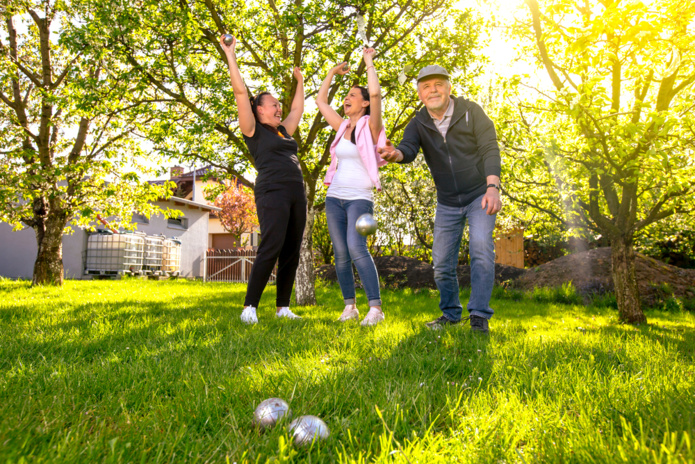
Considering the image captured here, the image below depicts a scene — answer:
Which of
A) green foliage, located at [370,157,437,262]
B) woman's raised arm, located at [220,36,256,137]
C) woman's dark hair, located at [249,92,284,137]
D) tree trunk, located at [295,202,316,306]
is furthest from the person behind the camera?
green foliage, located at [370,157,437,262]

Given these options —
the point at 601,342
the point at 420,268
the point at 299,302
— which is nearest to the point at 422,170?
the point at 420,268

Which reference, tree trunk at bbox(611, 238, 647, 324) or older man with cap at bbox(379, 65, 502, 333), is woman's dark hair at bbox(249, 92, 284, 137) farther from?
tree trunk at bbox(611, 238, 647, 324)

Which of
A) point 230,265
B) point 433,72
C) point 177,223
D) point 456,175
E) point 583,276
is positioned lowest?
point 583,276

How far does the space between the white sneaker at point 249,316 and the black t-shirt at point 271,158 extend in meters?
1.13

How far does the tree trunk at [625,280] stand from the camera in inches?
227

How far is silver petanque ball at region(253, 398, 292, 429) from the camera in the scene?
5.02 feet

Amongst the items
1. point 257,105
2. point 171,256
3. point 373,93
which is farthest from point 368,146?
point 171,256

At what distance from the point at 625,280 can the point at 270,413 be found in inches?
230

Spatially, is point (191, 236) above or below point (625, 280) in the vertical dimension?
above

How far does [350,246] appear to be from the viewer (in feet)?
14.0

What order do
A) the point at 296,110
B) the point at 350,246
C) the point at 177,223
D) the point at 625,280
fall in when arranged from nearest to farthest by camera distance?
1. the point at 350,246
2. the point at 296,110
3. the point at 625,280
4. the point at 177,223

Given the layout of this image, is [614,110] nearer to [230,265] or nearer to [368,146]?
[368,146]

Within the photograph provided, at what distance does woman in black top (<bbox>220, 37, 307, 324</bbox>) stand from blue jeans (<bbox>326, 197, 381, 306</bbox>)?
12.9 inches

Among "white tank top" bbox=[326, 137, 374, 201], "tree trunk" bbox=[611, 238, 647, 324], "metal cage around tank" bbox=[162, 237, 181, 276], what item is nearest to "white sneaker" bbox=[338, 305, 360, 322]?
"white tank top" bbox=[326, 137, 374, 201]
